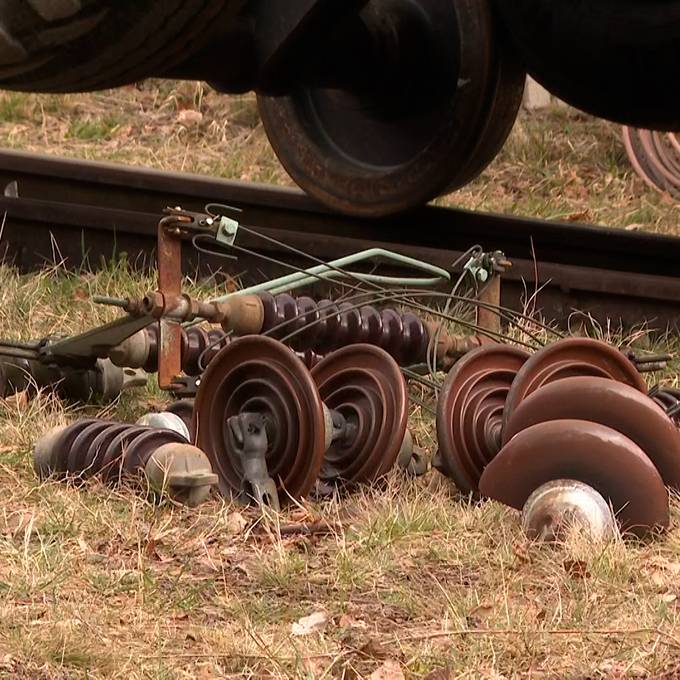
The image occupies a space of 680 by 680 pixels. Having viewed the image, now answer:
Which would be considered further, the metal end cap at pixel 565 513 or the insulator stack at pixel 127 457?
the insulator stack at pixel 127 457

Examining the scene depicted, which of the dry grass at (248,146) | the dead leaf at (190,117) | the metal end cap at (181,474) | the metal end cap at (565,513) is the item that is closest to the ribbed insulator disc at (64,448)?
the metal end cap at (181,474)

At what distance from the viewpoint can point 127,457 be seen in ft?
12.6

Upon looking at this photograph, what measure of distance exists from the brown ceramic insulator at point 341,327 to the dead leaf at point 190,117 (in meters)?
5.18

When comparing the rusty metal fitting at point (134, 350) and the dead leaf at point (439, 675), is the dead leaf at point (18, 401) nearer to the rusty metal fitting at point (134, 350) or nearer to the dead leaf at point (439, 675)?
the rusty metal fitting at point (134, 350)

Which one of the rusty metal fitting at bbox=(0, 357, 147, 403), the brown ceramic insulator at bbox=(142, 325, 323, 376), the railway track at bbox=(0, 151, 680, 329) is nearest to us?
the brown ceramic insulator at bbox=(142, 325, 323, 376)

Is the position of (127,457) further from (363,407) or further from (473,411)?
(473,411)

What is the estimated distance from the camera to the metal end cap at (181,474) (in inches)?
147

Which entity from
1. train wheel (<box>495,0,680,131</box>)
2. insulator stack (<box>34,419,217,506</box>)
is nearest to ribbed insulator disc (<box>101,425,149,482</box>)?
insulator stack (<box>34,419,217,506</box>)

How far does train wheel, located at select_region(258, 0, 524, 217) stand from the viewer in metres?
5.79

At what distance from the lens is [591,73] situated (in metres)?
4.48

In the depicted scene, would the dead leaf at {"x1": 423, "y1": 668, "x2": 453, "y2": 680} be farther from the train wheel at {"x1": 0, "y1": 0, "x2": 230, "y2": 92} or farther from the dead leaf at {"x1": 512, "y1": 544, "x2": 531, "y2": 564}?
the train wheel at {"x1": 0, "y1": 0, "x2": 230, "y2": 92}

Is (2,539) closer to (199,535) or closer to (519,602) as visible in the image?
(199,535)

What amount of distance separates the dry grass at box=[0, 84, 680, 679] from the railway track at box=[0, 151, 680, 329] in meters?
1.31

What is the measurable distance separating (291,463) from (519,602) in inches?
32.0
